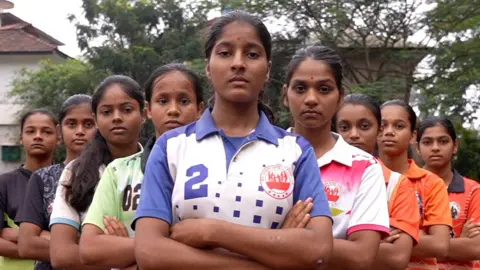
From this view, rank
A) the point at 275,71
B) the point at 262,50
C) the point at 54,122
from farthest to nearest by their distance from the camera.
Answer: the point at 275,71
the point at 54,122
the point at 262,50

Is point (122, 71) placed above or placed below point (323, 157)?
above

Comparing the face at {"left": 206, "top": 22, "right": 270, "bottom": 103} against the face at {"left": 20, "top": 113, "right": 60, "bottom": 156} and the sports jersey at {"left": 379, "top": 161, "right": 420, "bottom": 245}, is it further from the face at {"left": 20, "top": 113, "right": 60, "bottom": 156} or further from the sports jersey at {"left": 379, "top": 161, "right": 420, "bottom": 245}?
the face at {"left": 20, "top": 113, "right": 60, "bottom": 156}

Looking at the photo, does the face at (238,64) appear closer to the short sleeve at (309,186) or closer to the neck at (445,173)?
the short sleeve at (309,186)

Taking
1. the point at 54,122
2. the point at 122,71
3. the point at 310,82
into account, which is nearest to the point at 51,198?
the point at 54,122

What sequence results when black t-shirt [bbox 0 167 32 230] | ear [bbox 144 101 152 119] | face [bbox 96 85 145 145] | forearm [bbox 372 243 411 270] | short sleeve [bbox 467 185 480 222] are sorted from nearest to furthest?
forearm [bbox 372 243 411 270], ear [bbox 144 101 152 119], face [bbox 96 85 145 145], black t-shirt [bbox 0 167 32 230], short sleeve [bbox 467 185 480 222]

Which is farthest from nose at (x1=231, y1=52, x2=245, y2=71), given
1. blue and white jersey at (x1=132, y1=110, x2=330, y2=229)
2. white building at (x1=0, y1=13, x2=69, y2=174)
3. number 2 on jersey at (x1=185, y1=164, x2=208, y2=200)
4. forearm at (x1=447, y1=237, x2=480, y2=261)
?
white building at (x1=0, y1=13, x2=69, y2=174)

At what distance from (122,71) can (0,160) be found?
45.2ft

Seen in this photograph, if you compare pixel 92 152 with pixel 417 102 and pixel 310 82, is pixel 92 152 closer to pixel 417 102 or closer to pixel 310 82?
pixel 310 82

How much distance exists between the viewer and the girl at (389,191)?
3172mm

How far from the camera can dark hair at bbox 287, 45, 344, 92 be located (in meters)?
3.27

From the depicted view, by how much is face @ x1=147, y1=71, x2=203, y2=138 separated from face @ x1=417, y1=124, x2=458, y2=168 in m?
2.28

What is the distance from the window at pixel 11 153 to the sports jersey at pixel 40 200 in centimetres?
3149

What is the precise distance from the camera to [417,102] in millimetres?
18062

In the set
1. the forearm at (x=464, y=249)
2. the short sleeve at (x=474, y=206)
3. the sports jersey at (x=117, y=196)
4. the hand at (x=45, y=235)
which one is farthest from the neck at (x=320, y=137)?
the short sleeve at (x=474, y=206)
